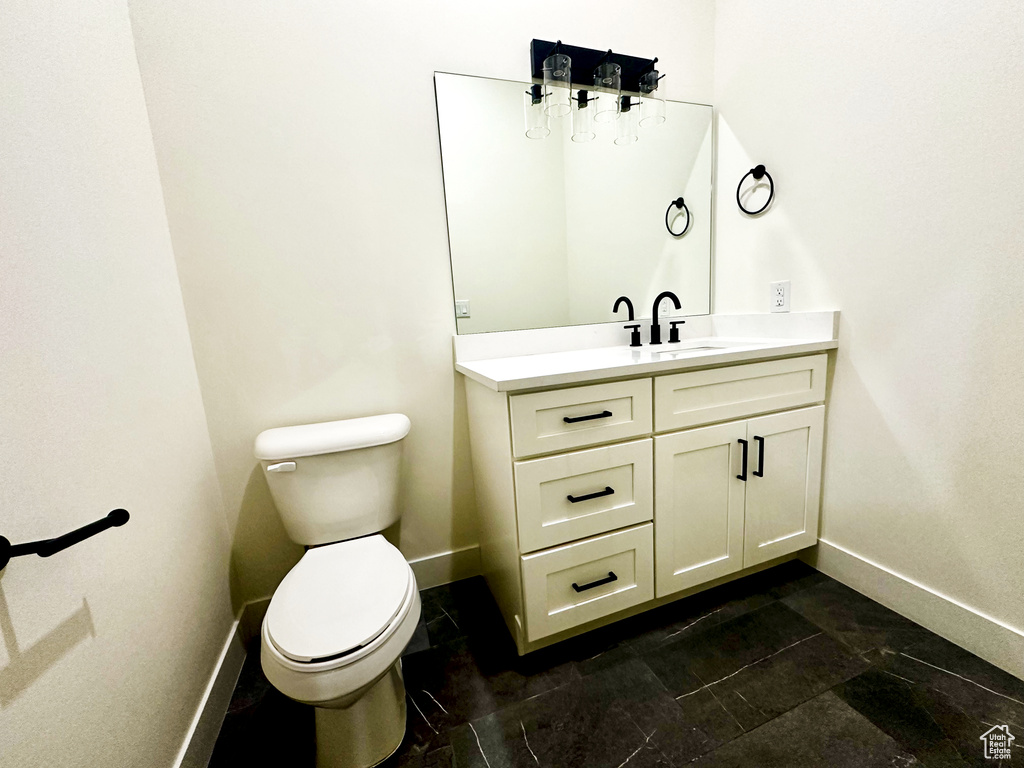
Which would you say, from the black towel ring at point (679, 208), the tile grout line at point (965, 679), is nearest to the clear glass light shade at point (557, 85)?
the black towel ring at point (679, 208)

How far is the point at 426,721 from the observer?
1140 mm

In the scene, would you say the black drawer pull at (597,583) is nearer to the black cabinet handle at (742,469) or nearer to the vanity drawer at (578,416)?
the vanity drawer at (578,416)

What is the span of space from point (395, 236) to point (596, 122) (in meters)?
0.94

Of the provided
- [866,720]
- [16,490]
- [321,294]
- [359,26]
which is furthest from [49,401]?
[866,720]

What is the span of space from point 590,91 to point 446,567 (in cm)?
195

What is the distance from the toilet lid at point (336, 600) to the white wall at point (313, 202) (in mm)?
440

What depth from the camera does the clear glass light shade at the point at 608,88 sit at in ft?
5.28

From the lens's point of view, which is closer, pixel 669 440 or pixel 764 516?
pixel 669 440

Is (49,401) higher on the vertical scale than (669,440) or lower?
higher

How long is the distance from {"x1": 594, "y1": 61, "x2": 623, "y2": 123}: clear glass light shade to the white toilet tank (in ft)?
4.70

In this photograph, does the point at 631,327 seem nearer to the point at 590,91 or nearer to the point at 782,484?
the point at 782,484

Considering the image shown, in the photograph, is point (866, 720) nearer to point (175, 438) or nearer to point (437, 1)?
point (175, 438)

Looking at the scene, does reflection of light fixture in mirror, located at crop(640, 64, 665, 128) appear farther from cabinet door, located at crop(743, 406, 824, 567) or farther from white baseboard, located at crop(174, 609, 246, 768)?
white baseboard, located at crop(174, 609, 246, 768)

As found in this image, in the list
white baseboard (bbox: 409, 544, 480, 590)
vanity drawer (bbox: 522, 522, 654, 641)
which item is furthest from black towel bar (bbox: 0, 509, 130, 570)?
white baseboard (bbox: 409, 544, 480, 590)
